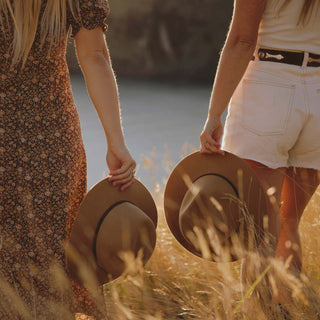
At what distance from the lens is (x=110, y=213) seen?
171cm

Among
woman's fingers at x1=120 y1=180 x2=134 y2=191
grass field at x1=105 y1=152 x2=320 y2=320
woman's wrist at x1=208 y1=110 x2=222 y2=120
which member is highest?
woman's wrist at x1=208 y1=110 x2=222 y2=120

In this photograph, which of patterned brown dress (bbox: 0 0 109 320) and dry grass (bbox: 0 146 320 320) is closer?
patterned brown dress (bbox: 0 0 109 320)

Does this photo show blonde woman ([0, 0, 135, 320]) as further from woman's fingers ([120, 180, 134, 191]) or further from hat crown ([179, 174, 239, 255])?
hat crown ([179, 174, 239, 255])

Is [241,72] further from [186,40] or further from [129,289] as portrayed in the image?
[186,40]

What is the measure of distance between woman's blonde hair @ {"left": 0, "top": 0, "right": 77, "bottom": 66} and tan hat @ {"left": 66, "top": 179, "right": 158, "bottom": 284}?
0.41 metres

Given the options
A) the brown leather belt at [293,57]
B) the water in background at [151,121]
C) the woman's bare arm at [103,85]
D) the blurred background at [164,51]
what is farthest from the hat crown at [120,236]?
the blurred background at [164,51]

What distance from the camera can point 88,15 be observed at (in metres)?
1.63

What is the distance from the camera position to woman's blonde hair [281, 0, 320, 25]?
1.69m

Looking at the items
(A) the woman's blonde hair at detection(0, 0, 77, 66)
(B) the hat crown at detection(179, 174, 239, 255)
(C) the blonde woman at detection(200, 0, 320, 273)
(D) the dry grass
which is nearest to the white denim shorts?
(C) the blonde woman at detection(200, 0, 320, 273)

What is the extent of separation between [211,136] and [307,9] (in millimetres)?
468

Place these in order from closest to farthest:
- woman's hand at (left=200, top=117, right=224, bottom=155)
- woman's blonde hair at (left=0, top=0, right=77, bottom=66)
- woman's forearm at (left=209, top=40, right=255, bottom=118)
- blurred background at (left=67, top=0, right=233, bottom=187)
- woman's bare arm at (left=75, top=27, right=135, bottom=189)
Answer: woman's blonde hair at (left=0, top=0, right=77, bottom=66) → woman's bare arm at (left=75, top=27, right=135, bottom=189) → woman's forearm at (left=209, top=40, right=255, bottom=118) → woman's hand at (left=200, top=117, right=224, bottom=155) → blurred background at (left=67, top=0, right=233, bottom=187)

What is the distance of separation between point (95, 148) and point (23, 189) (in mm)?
6367

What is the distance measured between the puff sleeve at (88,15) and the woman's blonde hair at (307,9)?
0.50 meters

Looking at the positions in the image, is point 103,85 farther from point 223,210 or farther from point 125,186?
point 223,210
